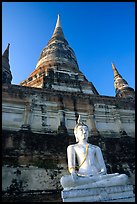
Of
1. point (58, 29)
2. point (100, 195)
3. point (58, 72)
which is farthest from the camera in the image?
point (58, 29)

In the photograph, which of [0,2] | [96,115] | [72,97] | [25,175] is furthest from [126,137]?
[0,2]

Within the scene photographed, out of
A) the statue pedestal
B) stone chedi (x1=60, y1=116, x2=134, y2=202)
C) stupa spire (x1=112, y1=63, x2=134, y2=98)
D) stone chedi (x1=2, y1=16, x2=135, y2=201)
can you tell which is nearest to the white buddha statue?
stone chedi (x1=60, y1=116, x2=134, y2=202)

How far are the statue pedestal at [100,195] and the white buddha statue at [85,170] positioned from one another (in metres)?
0.11

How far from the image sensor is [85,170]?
5344 millimetres

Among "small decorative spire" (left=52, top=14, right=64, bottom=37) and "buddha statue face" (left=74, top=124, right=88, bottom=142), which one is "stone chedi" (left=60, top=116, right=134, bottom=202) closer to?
"buddha statue face" (left=74, top=124, right=88, bottom=142)

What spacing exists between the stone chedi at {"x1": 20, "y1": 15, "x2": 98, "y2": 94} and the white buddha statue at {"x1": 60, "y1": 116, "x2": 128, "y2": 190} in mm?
10827

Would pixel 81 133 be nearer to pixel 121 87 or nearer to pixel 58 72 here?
pixel 58 72

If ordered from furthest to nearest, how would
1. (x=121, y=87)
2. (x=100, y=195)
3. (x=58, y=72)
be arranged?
(x=121, y=87) < (x=58, y=72) < (x=100, y=195)

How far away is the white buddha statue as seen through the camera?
4535 mm

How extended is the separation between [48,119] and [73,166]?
7.34 meters

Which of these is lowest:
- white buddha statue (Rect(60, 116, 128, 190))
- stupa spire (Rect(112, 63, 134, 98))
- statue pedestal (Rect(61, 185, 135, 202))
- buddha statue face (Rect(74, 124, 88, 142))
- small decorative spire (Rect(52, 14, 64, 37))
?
statue pedestal (Rect(61, 185, 135, 202))

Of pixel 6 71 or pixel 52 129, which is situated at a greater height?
pixel 6 71

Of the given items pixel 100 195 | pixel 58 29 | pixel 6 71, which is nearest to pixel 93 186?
pixel 100 195

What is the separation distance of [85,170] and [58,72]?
46.8 feet
